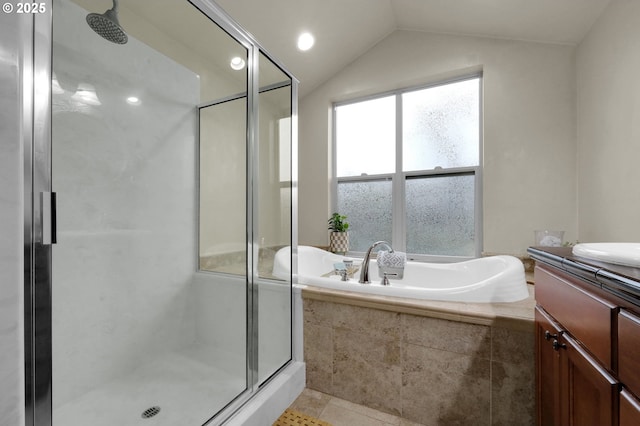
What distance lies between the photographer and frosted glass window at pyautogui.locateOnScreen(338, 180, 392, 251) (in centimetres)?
279

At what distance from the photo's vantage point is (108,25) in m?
1.52

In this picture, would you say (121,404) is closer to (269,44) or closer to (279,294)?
(279,294)

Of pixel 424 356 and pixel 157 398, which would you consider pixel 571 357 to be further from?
pixel 157 398

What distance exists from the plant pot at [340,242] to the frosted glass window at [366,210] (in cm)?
17

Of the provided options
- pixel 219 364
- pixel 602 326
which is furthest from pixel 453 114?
pixel 219 364

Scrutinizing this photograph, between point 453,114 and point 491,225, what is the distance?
1.04m

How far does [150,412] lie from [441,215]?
2.46m

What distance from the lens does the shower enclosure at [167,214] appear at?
1437 mm

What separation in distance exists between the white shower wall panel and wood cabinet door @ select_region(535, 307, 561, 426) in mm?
1927

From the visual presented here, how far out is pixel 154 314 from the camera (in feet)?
6.25

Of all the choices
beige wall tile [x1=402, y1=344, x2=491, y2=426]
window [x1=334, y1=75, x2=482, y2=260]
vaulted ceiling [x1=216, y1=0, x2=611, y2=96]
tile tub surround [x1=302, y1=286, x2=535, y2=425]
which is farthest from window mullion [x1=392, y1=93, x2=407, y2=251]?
beige wall tile [x1=402, y1=344, x2=491, y2=426]

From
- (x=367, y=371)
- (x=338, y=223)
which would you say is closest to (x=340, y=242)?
(x=338, y=223)

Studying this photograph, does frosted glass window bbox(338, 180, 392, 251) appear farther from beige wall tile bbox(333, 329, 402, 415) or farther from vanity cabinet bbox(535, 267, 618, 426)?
vanity cabinet bbox(535, 267, 618, 426)

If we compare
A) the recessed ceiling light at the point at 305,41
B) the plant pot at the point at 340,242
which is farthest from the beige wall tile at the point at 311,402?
the recessed ceiling light at the point at 305,41
